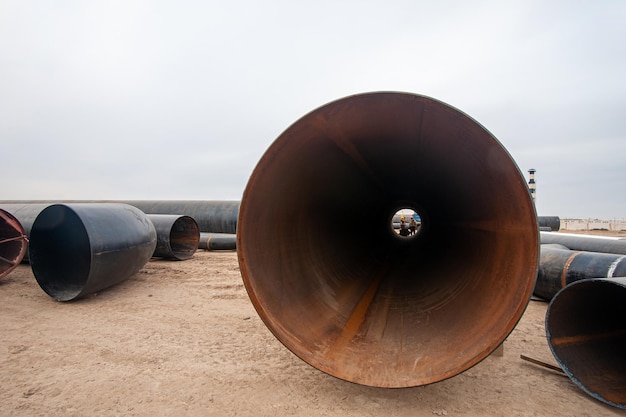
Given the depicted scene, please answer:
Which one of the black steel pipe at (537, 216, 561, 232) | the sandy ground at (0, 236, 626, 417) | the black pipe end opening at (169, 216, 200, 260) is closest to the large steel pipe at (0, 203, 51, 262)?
the black pipe end opening at (169, 216, 200, 260)

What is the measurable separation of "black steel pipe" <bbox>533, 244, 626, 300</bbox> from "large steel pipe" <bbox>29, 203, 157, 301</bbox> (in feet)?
16.8

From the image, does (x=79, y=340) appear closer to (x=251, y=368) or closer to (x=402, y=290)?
(x=251, y=368)

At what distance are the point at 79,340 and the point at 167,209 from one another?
11.2m

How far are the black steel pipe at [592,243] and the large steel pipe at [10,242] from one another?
8.93 m

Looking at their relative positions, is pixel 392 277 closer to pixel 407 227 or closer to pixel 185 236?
pixel 185 236

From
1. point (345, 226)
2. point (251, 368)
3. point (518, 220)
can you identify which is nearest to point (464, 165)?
point (518, 220)

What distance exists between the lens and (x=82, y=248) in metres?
5.10

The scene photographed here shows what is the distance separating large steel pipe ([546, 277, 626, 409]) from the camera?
2.45m

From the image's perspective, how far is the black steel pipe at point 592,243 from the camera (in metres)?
5.39

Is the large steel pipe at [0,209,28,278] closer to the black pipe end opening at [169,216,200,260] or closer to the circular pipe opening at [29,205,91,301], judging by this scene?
the circular pipe opening at [29,205,91,301]

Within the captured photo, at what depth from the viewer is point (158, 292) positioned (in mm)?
5176

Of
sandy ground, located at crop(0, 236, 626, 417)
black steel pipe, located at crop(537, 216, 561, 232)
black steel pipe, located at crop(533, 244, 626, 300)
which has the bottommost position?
sandy ground, located at crop(0, 236, 626, 417)

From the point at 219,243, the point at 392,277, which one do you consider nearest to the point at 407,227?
the point at 219,243

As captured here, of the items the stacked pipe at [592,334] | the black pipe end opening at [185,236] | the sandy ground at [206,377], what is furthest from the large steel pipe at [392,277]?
the black pipe end opening at [185,236]
